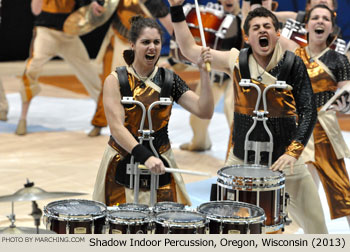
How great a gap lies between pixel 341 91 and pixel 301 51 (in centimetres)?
50

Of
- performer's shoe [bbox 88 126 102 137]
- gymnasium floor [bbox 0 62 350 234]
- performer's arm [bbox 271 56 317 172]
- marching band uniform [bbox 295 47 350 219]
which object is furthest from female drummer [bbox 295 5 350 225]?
performer's shoe [bbox 88 126 102 137]

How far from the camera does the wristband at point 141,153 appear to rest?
415 centimetres

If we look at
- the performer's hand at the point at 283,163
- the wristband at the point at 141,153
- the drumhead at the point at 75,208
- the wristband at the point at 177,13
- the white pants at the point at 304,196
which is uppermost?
the wristband at the point at 177,13

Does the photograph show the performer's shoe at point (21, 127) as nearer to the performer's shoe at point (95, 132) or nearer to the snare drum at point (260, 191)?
the performer's shoe at point (95, 132)

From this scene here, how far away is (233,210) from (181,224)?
40 centimetres

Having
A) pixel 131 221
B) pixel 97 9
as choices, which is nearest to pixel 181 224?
pixel 131 221

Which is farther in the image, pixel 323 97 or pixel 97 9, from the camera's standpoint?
pixel 97 9

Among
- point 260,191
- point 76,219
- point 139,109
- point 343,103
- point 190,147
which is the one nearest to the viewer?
point 76,219

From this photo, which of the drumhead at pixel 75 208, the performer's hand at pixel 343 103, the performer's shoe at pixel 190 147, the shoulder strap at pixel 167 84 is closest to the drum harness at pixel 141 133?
the shoulder strap at pixel 167 84

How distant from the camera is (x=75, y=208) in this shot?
3830 millimetres

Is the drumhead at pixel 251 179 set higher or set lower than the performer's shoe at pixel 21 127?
higher

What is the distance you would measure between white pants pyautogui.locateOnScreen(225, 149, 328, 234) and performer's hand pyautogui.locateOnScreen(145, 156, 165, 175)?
88cm

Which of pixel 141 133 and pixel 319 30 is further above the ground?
pixel 319 30

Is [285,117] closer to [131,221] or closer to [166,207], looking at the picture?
[166,207]
